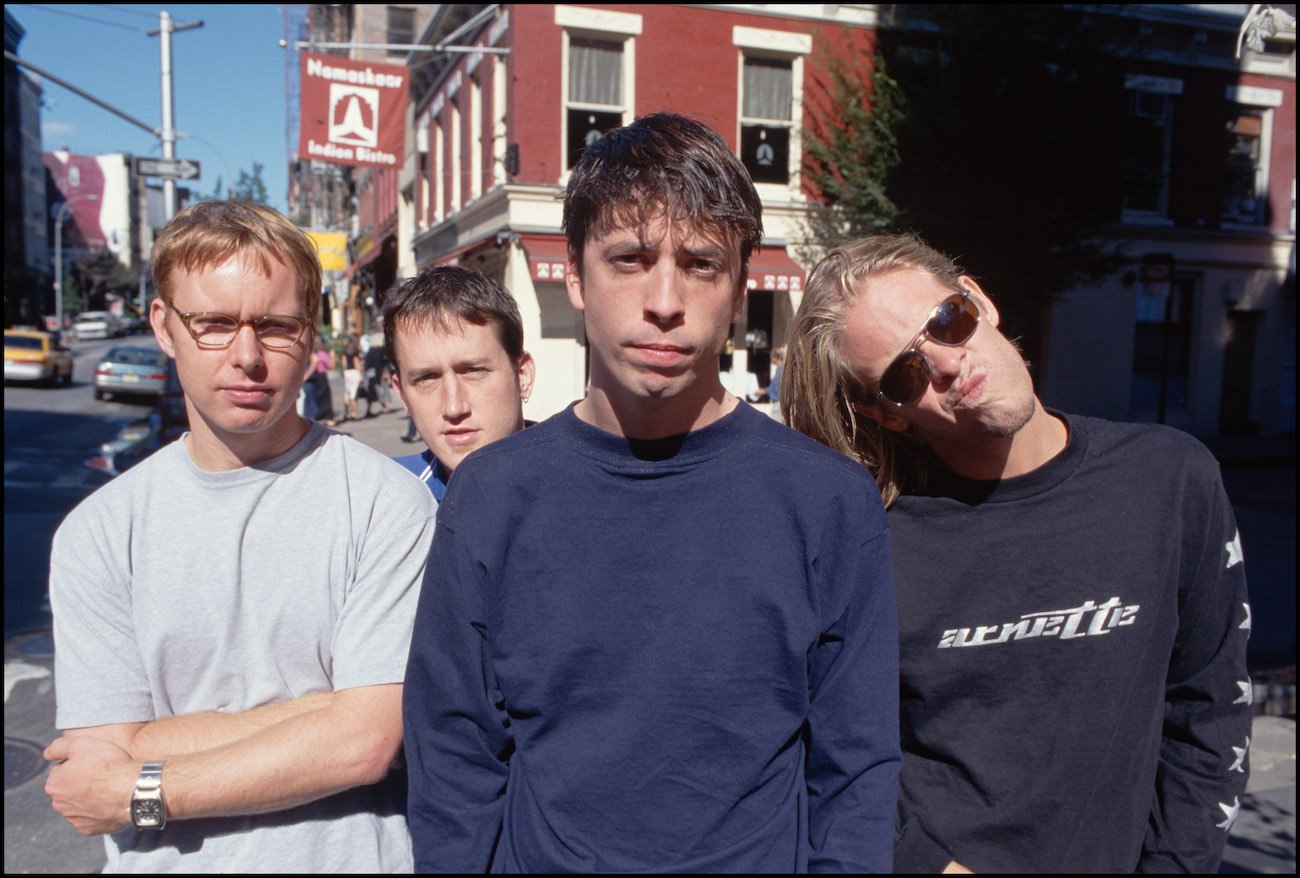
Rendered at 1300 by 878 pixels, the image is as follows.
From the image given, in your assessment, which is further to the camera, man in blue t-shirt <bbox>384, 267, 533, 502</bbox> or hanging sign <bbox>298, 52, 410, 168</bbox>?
hanging sign <bbox>298, 52, 410, 168</bbox>

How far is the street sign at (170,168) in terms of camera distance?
13.3 m

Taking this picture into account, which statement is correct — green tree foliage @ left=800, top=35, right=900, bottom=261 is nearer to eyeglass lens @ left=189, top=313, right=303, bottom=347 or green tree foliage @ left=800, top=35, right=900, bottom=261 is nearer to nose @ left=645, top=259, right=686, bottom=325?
eyeglass lens @ left=189, top=313, right=303, bottom=347

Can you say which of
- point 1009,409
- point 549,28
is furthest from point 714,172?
point 549,28

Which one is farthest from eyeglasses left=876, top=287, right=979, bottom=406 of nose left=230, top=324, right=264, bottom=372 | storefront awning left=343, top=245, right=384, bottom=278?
storefront awning left=343, top=245, right=384, bottom=278

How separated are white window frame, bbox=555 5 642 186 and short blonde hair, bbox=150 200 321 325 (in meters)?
14.1

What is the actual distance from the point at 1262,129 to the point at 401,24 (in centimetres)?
3022

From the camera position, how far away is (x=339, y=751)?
1772mm

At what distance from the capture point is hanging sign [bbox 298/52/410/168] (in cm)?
1395

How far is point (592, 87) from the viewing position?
1608cm

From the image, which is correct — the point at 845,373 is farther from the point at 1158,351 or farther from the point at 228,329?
the point at 1158,351

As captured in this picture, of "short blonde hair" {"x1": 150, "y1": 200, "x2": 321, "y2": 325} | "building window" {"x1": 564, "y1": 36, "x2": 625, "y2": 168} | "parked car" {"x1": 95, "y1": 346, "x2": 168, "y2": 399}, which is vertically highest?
"building window" {"x1": 564, "y1": 36, "x2": 625, "y2": 168}

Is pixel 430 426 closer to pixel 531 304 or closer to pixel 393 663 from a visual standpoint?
pixel 393 663

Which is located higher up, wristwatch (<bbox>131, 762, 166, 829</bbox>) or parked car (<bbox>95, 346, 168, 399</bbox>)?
wristwatch (<bbox>131, 762, 166, 829</bbox>)

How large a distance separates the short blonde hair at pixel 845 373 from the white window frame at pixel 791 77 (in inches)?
587
